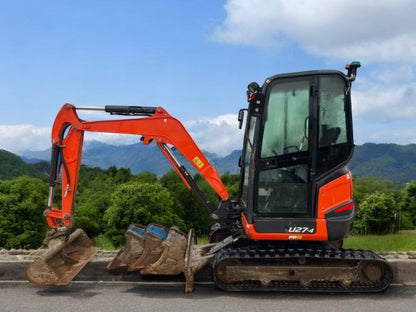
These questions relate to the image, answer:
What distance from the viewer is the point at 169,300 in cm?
560

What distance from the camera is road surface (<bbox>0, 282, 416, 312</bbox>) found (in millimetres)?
5277

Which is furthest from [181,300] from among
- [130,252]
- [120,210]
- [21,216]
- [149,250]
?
[21,216]

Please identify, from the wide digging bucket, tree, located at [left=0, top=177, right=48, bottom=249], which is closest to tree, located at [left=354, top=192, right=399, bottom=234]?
tree, located at [left=0, top=177, right=48, bottom=249]

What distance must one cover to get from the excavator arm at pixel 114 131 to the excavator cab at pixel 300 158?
1212 mm

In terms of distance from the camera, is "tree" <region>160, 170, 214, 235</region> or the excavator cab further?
"tree" <region>160, 170, 214, 235</region>

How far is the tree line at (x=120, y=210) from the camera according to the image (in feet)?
50.4

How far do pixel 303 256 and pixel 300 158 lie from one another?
4.24ft

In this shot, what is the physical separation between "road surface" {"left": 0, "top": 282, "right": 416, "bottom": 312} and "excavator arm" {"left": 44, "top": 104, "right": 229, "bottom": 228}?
1.24 metres

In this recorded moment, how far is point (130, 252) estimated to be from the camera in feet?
21.4

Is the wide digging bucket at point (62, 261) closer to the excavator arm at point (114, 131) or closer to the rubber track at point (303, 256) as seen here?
the excavator arm at point (114, 131)

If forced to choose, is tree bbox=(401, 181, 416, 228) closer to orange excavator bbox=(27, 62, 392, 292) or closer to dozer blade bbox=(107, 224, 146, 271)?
orange excavator bbox=(27, 62, 392, 292)

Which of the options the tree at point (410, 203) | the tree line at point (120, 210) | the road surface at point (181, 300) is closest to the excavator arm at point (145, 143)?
the road surface at point (181, 300)

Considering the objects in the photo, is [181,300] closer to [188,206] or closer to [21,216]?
[21,216]

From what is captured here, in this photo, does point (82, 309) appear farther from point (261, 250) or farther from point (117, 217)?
point (117, 217)
